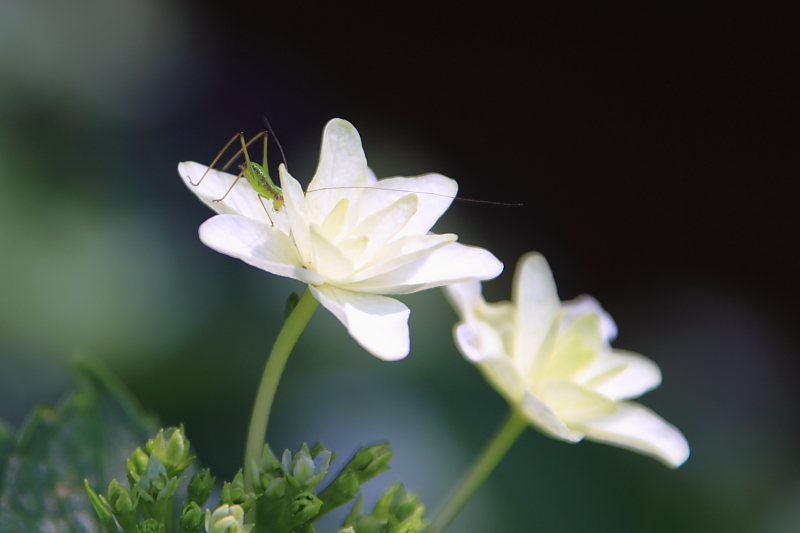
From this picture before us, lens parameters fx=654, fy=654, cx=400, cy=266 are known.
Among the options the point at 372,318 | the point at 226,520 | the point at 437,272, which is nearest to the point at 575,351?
the point at 437,272

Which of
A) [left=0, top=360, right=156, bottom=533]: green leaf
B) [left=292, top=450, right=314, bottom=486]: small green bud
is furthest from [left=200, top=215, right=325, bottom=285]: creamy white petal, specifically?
[left=0, top=360, right=156, bottom=533]: green leaf

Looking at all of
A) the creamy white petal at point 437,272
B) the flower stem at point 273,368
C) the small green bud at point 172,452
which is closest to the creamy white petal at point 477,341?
the creamy white petal at point 437,272

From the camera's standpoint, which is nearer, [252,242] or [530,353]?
[252,242]

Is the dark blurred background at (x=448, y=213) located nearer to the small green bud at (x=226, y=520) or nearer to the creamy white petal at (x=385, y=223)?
the small green bud at (x=226, y=520)

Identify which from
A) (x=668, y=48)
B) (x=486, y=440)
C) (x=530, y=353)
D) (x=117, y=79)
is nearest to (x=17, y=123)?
(x=117, y=79)

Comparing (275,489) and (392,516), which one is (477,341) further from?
(275,489)

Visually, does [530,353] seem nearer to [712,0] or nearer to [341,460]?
[341,460]
